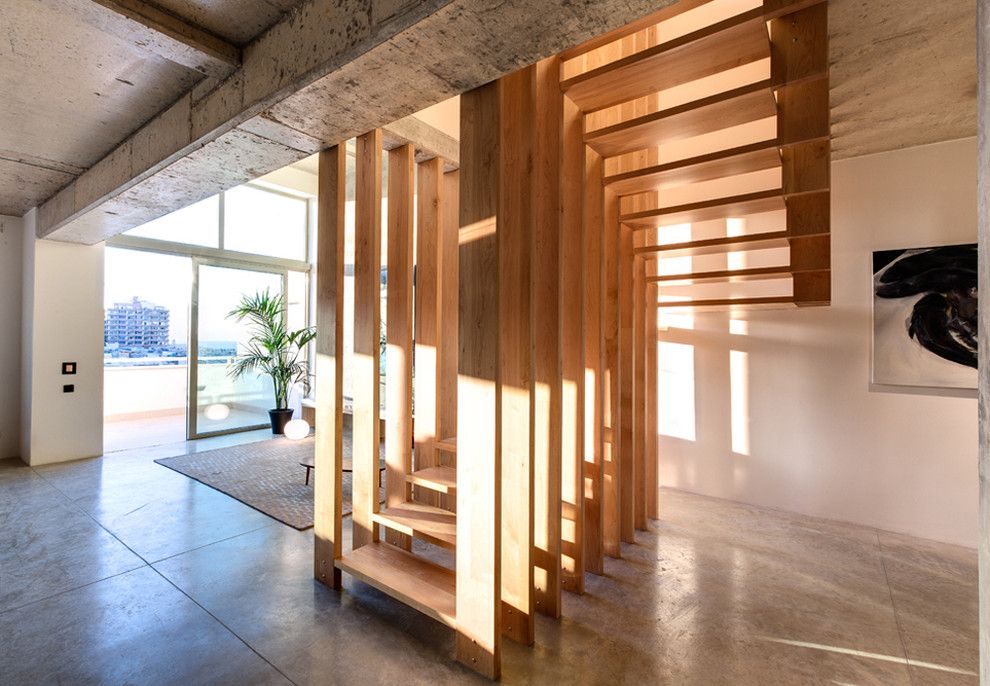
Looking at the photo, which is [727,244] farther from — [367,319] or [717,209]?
[367,319]

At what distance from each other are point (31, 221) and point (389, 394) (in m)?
4.72

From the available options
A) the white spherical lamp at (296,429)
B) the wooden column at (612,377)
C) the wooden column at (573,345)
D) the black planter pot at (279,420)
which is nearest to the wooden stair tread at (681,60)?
the wooden column at (573,345)

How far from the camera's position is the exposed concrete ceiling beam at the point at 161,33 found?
1667 mm

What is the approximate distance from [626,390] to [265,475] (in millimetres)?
3443

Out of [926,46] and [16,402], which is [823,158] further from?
[16,402]

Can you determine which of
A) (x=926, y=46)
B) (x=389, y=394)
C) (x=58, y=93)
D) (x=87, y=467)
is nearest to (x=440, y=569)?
(x=389, y=394)

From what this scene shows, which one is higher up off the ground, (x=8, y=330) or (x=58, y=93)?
(x=58, y=93)

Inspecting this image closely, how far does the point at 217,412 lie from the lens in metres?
5.97

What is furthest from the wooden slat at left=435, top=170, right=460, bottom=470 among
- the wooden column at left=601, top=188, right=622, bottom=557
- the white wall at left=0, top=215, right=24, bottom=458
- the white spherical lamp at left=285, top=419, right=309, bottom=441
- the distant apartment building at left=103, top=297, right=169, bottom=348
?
the distant apartment building at left=103, top=297, right=169, bottom=348

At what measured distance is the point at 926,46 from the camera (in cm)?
218

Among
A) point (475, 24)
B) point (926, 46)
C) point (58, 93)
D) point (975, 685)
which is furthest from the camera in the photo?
point (58, 93)

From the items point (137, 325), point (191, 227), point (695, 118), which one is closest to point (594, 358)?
point (695, 118)

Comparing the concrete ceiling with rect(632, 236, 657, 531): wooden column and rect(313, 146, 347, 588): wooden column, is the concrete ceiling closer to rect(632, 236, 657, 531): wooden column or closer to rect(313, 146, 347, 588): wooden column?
rect(313, 146, 347, 588): wooden column

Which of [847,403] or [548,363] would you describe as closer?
[548,363]
